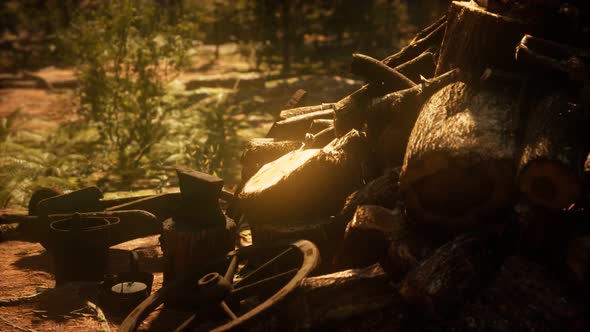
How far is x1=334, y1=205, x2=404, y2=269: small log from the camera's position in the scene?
3596 millimetres

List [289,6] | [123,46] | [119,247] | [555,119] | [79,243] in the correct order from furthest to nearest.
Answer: [289,6] → [123,46] → [119,247] → [79,243] → [555,119]

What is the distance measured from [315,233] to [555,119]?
1.86m

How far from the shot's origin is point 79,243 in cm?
439

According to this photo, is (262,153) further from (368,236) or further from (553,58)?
(553,58)

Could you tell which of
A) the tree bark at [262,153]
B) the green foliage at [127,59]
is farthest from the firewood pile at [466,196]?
the green foliage at [127,59]

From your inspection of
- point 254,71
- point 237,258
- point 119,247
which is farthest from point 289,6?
point 237,258

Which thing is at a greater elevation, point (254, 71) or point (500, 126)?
point (500, 126)

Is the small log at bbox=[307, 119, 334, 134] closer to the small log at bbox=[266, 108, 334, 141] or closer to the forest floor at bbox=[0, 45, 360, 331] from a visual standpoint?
the small log at bbox=[266, 108, 334, 141]

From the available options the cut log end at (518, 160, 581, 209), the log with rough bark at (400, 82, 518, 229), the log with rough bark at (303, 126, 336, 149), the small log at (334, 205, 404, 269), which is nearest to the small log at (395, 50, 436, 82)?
the log with rough bark at (303, 126, 336, 149)

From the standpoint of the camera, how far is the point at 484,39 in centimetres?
389

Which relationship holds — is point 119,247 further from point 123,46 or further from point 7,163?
point 123,46

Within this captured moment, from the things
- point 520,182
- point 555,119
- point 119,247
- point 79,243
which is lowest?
point 119,247

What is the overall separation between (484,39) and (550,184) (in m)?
1.41

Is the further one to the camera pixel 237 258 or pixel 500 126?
pixel 237 258
